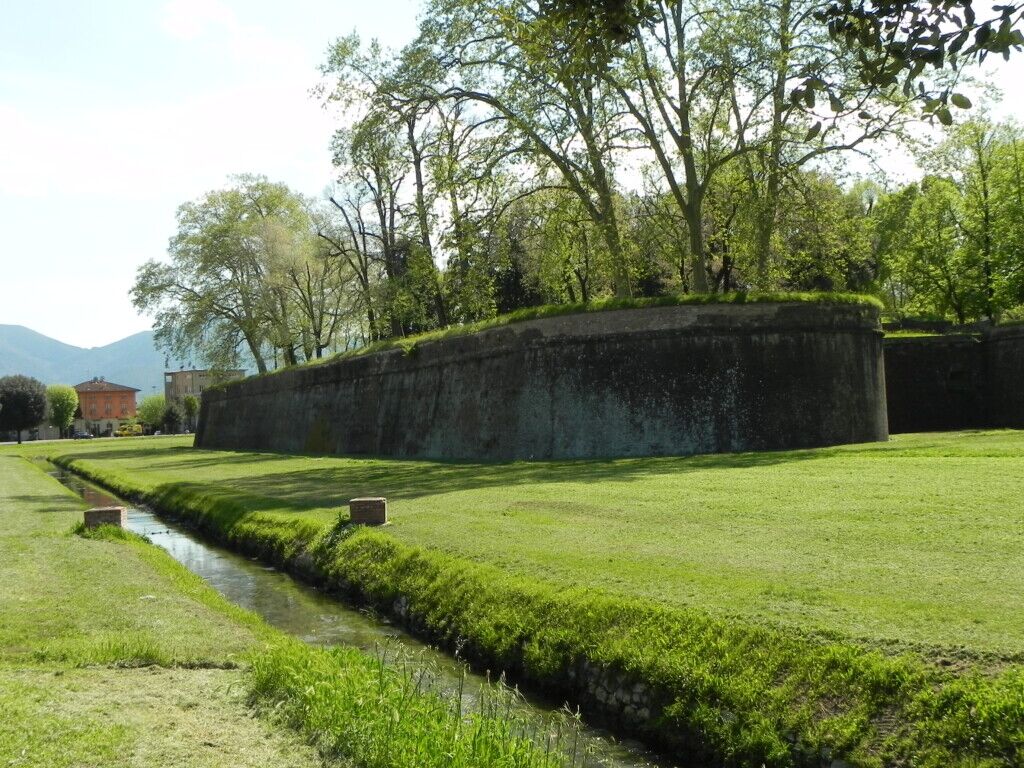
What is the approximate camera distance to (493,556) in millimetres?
11484

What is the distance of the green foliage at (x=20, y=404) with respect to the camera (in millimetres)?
107062

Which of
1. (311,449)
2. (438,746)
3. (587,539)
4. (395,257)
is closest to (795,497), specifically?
(587,539)

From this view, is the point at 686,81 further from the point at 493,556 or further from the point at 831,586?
the point at 831,586

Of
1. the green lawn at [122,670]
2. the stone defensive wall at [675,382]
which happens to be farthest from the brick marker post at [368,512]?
the stone defensive wall at [675,382]

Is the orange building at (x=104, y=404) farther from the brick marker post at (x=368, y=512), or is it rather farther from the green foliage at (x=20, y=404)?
the brick marker post at (x=368, y=512)

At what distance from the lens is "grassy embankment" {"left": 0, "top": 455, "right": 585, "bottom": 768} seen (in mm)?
5961

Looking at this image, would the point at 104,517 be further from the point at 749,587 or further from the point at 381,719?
the point at 749,587

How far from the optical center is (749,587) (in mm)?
8750

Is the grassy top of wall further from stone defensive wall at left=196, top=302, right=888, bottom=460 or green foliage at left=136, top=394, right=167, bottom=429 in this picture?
green foliage at left=136, top=394, right=167, bottom=429

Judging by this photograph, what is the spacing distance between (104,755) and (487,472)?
17376 mm

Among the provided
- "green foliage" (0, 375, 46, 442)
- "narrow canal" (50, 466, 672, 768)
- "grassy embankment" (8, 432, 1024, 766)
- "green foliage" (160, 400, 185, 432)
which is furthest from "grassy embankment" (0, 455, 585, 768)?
"green foliage" (160, 400, 185, 432)

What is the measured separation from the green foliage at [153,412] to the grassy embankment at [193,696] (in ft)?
390

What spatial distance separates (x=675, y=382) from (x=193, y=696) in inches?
760

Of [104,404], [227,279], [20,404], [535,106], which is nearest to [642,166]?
[535,106]
